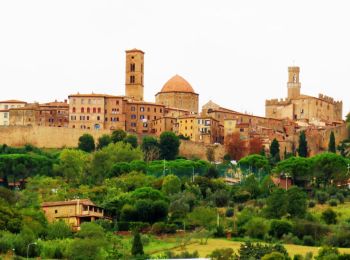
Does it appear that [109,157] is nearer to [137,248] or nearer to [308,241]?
[308,241]

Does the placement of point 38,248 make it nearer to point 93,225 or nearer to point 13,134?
point 93,225

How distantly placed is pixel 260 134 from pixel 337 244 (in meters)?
32.6

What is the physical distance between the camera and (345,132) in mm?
84250

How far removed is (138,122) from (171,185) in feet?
73.5

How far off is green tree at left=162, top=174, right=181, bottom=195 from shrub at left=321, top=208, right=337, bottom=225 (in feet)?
30.9

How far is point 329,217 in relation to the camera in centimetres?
5638

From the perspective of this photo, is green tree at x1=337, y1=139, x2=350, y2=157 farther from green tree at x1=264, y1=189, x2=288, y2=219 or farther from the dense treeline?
green tree at x1=264, y1=189, x2=288, y2=219

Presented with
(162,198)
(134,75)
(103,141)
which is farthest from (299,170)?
(134,75)

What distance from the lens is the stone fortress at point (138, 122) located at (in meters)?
81.4

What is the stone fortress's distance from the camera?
8144 cm

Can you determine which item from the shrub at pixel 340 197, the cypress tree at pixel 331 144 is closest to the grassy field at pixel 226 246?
the shrub at pixel 340 197

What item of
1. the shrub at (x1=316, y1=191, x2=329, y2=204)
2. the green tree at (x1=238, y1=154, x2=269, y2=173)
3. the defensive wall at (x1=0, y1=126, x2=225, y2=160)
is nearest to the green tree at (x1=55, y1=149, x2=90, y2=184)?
the green tree at (x1=238, y1=154, x2=269, y2=173)

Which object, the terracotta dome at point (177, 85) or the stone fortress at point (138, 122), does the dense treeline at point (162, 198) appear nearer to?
the stone fortress at point (138, 122)

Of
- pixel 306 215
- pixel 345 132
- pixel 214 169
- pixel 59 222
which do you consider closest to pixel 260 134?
pixel 345 132
